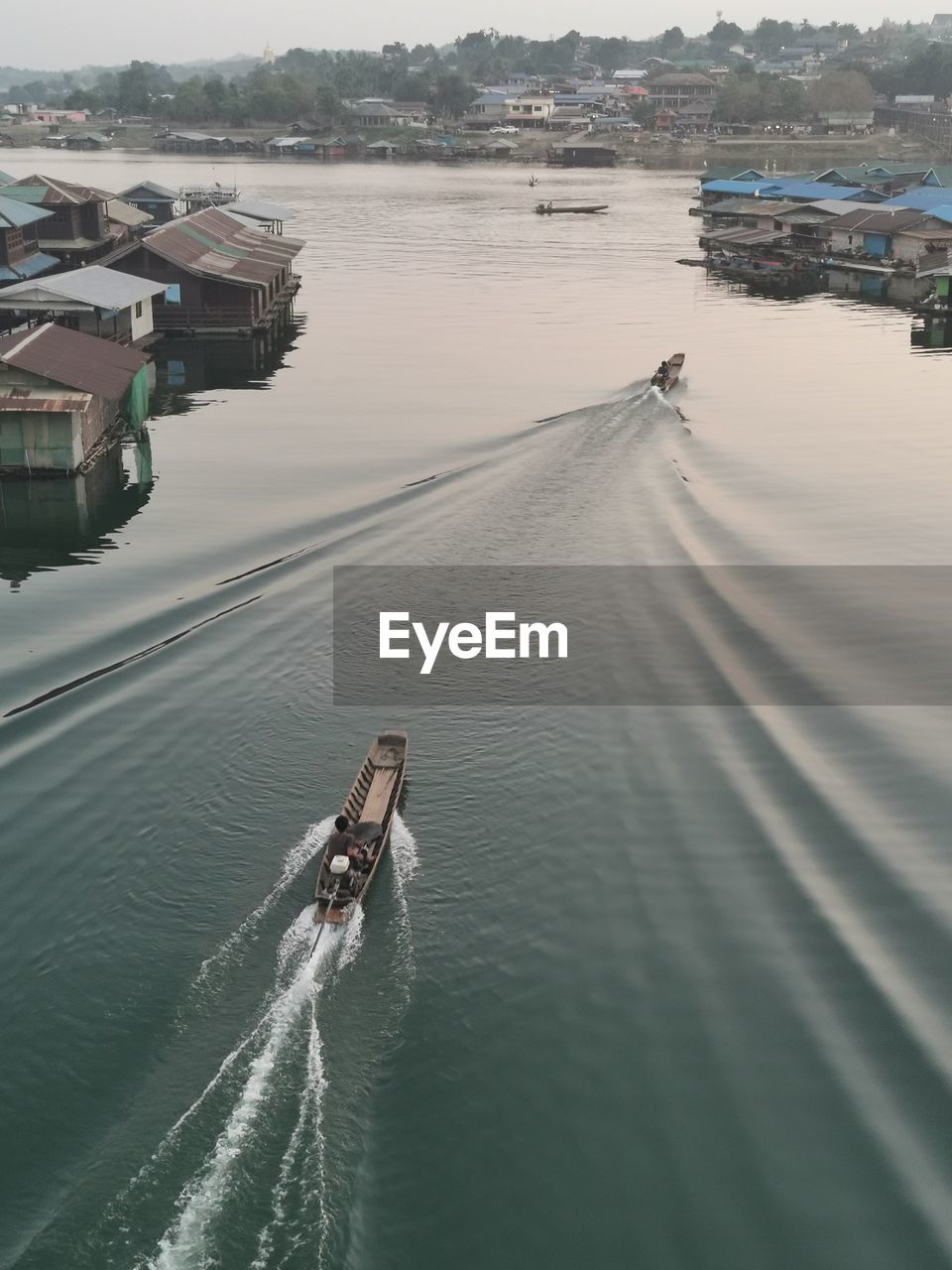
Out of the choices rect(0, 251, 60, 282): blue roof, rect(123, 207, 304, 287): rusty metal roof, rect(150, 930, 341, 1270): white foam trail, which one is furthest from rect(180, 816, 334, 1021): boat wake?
rect(0, 251, 60, 282): blue roof

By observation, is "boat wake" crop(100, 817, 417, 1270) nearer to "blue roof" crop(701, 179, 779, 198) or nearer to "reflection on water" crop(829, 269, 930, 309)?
"reflection on water" crop(829, 269, 930, 309)

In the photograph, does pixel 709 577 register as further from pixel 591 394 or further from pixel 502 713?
pixel 591 394

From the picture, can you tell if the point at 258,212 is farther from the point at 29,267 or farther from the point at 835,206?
the point at 835,206

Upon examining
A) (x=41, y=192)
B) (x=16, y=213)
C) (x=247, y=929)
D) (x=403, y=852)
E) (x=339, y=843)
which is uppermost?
(x=41, y=192)

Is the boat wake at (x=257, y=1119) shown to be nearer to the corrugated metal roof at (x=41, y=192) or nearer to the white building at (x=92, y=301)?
the white building at (x=92, y=301)

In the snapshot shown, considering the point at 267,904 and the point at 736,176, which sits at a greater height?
the point at 736,176

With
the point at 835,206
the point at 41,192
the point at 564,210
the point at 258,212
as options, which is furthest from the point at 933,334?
the point at 564,210

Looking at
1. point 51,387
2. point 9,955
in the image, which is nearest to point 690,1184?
point 9,955

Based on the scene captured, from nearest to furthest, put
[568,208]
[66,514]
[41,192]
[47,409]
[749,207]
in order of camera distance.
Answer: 1. [66,514]
2. [47,409]
3. [41,192]
4. [749,207]
5. [568,208]
